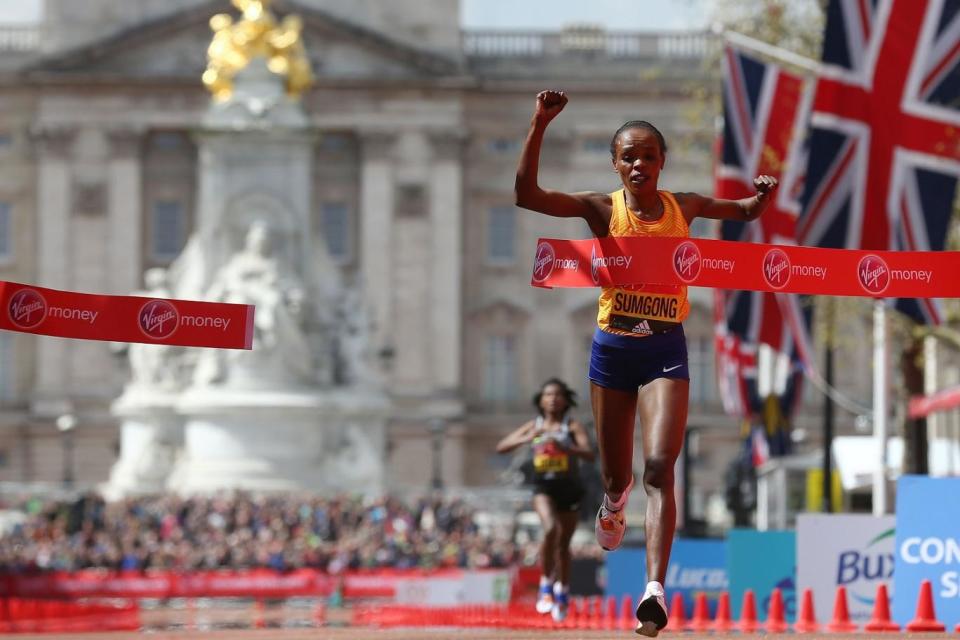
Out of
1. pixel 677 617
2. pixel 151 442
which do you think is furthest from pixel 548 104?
pixel 151 442

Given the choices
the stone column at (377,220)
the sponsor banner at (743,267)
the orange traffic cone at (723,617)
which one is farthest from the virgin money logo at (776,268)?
the stone column at (377,220)

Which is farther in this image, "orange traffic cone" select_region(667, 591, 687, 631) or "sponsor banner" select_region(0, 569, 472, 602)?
"sponsor banner" select_region(0, 569, 472, 602)

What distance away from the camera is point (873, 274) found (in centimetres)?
1554

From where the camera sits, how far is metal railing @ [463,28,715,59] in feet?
317

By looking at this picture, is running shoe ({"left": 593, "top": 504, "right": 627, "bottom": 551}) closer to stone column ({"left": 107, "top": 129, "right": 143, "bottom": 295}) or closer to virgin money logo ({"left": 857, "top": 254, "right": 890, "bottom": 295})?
virgin money logo ({"left": 857, "top": 254, "right": 890, "bottom": 295})

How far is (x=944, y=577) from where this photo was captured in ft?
56.5

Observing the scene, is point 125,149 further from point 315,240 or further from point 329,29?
point 315,240

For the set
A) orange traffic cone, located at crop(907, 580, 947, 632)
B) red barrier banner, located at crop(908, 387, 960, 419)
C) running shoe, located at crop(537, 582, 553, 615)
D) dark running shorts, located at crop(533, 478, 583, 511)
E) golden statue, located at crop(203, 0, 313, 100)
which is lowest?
orange traffic cone, located at crop(907, 580, 947, 632)

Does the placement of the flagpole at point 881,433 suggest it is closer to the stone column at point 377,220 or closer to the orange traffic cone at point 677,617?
the orange traffic cone at point 677,617

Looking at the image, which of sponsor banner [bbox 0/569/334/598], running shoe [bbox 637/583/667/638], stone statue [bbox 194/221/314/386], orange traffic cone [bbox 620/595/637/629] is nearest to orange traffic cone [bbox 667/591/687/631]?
orange traffic cone [bbox 620/595/637/629]

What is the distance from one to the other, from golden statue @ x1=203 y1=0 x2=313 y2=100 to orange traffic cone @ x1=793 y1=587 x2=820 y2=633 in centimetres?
3716

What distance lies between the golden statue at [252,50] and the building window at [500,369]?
41.2 m

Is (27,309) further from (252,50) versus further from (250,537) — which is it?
(252,50)

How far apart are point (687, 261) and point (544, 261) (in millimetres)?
758
